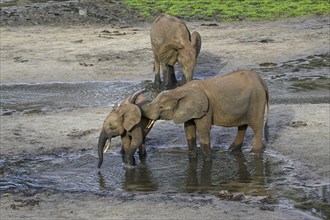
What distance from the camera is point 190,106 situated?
11.9 meters

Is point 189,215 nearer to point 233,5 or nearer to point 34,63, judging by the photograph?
point 34,63

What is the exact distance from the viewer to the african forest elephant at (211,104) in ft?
39.1

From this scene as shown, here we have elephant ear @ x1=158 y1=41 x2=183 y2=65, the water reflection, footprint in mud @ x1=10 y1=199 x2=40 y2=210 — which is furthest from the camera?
elephant ear @ x1=158 y1=41 x2=183 y2=65

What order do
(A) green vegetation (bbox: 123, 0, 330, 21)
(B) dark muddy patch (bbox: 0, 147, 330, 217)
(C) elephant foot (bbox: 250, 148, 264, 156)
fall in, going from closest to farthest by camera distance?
(B) dark muddy patch (bbox: 0, 147, 330, 217), (C) elephant foot (bbox: 250, 148, 264, 156), (A) green vegetation (bbox: 123, 0, 330, 21)

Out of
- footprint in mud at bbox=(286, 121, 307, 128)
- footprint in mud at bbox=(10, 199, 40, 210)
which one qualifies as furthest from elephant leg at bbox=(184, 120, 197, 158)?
footprint in mud at bbox=(10, 199, 40, 210)

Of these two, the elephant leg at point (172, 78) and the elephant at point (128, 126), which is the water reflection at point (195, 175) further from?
the elephant leg at point (172, 78)

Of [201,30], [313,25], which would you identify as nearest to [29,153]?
[201,30]

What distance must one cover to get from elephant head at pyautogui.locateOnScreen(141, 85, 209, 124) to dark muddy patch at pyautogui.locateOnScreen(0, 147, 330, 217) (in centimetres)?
81

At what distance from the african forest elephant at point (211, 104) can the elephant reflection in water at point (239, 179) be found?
0.42m

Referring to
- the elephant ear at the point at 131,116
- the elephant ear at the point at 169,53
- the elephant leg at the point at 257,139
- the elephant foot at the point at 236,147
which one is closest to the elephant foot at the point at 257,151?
the elephant leg at the point at 257,139

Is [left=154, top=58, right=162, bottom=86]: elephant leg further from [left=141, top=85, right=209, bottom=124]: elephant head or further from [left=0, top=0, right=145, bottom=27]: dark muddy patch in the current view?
[left=0, top=0, right=145, bottom=27]: dark muddy patch

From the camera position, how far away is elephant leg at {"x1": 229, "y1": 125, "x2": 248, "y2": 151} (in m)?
12.8

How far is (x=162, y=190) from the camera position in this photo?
1110 cm

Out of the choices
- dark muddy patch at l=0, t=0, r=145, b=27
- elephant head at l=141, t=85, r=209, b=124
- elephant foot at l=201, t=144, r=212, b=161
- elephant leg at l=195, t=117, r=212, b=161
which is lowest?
dark muddy patch at l=0, t=0, r=145, b=27
